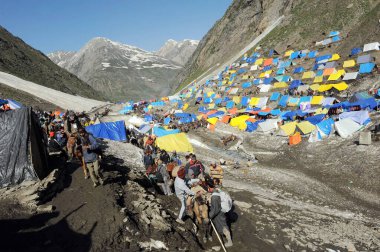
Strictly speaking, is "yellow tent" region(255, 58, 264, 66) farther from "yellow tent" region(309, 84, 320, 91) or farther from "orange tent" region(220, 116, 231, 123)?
"orange tent" region(220, 116, 231, 123)

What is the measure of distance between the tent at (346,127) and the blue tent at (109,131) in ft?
67.4

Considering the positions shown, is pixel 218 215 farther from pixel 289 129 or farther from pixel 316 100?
pixel 316 100

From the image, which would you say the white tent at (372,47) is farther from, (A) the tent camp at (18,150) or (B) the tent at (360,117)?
(A) the tent camp at (18,150)

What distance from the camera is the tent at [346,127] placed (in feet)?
95.5

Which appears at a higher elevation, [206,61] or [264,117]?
[206,61]

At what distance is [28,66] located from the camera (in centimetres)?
10325

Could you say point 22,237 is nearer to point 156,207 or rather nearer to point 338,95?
point 156,207

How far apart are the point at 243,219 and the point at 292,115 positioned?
1136 inches

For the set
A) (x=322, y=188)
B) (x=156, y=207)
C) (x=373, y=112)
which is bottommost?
(x=322, y=188)

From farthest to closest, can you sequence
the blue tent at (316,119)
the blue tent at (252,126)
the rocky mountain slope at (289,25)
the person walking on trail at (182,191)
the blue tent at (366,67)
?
the rocky mountain slope at (289,25) → the blue tent at (366,67) → the blue tent at (252,126) → the blue tent at (316,119) → the person walking on trail at (182,191)

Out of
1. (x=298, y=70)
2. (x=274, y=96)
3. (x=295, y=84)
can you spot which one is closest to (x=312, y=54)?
(x=298, y=70)

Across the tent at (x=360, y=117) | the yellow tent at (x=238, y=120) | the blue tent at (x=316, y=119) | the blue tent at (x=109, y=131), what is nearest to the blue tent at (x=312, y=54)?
the yellow tent at (x=238, y=120)

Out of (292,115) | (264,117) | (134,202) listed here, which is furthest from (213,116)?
(134,202)

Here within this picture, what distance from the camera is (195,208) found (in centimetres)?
1147
